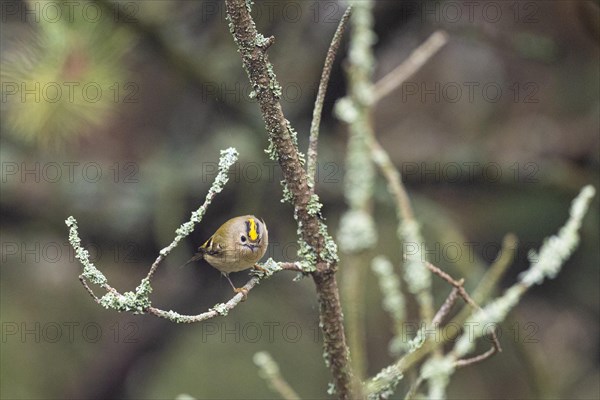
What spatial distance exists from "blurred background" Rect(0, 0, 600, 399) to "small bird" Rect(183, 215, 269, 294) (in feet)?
1.98

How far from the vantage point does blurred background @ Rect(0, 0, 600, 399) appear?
226cm

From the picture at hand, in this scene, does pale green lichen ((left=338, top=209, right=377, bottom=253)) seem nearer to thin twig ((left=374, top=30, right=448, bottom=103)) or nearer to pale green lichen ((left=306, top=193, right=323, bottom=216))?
thin twig ((left=374, top=30, right=448, bottom=103))

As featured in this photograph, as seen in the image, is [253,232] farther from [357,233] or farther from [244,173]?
[357,233]

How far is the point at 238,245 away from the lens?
1.60 meters

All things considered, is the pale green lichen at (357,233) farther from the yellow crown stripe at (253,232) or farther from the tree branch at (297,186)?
the yellow crown stripe at (253,232)

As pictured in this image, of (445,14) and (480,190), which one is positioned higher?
(445,14)

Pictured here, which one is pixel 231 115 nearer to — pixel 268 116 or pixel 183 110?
pixel 183 110

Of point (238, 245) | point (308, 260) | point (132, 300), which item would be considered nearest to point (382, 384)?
point (308, 260)

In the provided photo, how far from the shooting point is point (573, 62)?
9.14ft

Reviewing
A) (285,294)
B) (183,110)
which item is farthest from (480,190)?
(183,110)

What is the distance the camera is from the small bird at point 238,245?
1573 millimetres

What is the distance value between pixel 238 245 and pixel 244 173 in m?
0.88

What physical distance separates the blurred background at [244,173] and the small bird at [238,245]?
0.60 m

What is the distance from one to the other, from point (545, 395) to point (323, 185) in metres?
0.89
